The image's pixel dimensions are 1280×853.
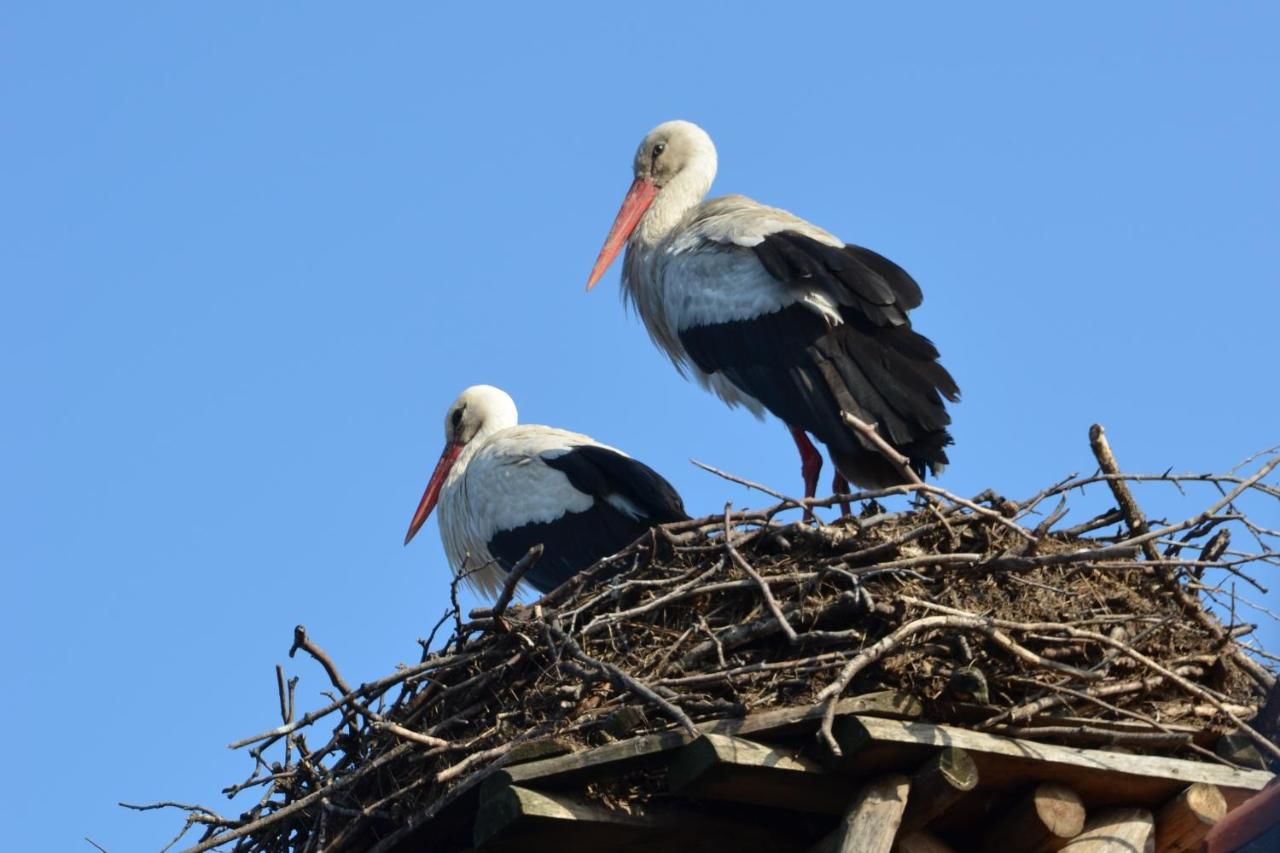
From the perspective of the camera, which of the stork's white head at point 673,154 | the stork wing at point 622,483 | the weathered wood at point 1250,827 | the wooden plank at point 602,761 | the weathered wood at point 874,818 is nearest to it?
the weathered wood at point 1250,827

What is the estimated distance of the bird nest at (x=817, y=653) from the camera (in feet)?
12.2

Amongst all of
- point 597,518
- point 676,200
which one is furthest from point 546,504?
point 676,200

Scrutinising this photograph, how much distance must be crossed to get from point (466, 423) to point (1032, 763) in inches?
159

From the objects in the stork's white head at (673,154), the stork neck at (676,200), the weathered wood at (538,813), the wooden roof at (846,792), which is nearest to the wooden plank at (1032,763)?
the wooden roof at (846,792)

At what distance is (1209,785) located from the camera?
3764 millimetres

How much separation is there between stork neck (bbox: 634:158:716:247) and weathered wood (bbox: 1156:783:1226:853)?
340 cm

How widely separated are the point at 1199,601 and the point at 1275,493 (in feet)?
0.87

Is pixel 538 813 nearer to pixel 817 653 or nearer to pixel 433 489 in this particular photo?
pixel 817 653

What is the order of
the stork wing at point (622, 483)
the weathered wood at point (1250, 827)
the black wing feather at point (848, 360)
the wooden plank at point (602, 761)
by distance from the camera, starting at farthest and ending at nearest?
the stork wing at point (622, 483), the black wing feather at point (848, 360), the wooden plank at point (602, 761), the weathered wood at point (1250, 827)

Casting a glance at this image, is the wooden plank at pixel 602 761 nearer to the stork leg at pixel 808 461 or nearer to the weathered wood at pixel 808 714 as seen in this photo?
the weathered wood at pixel 808 714

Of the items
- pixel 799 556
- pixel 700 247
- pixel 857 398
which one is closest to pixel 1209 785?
pixel 799 556

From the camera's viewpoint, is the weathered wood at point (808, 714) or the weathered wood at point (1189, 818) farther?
the weathered wood at point (1189, 818)

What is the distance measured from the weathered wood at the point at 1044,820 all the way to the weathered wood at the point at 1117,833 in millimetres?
35

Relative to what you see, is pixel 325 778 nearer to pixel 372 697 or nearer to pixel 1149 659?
pixel 372 697
